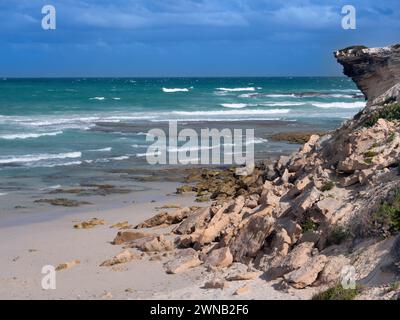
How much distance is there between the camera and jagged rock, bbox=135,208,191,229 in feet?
53.4

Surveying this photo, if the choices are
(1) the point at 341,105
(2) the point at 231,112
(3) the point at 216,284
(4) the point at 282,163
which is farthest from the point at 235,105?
(3) the point at 216,284

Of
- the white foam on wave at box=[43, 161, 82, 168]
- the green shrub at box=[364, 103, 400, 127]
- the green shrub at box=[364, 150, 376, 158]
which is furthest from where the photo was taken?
the white foam on wave at box=[43, 161, 82, 168]

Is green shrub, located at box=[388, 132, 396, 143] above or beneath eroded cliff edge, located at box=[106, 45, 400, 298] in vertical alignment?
above

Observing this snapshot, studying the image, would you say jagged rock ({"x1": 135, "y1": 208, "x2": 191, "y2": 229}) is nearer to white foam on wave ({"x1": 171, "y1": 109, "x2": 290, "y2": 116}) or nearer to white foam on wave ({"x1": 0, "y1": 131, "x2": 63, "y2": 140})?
white foam on wave ({"x1": 0, "y1": 131, "x2": 63, "y2": 140})

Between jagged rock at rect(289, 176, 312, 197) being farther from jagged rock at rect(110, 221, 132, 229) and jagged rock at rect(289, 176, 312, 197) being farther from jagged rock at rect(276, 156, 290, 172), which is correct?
jagged rock at rect(110, 221, 132, 229)

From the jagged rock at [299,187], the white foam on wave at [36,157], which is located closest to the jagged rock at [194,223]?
the jagged rock at [299,187]

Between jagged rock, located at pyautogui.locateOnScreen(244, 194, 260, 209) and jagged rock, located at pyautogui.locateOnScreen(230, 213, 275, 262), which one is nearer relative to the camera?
jagged rock, located at pyautogui.locateOnScreen(230, 213, 275, 262)

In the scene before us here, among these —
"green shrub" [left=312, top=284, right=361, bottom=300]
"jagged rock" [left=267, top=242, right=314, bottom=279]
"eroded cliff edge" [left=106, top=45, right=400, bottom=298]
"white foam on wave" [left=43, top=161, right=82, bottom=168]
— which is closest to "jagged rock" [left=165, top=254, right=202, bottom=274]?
"eroded cliff edge" [left=106, top=45, right=400, bottom=298]

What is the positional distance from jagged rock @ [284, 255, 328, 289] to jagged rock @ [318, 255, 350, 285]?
9 centimetres

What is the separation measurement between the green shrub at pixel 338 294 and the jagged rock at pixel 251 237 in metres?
2.53

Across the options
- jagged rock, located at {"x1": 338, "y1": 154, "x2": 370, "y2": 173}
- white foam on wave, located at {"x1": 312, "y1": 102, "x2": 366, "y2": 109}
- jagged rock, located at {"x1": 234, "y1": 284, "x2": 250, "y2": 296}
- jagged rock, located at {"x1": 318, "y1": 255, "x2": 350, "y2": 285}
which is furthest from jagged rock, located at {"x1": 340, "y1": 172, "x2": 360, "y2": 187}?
white foam on wave, located at {"x1": 312, "y1": 102, "x2": 366, "y2": 109}

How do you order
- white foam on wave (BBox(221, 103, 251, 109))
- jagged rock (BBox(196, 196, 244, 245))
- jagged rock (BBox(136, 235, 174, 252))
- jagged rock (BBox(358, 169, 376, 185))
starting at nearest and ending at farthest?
jagged rock (BBox(358, 169, 376, 185)), jagged rock (BBox(196, 196, 244, 245)), jagged rock (BBox(136, 235, 174, 252)), white foam on wave (BBox(221, 103, 251, 109))

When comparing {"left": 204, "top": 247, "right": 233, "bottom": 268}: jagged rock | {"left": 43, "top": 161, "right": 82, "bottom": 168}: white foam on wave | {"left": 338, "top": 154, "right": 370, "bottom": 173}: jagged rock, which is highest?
{"left": 338, "top": 154, "right": 370, "bottom": 173}: jagged rock
